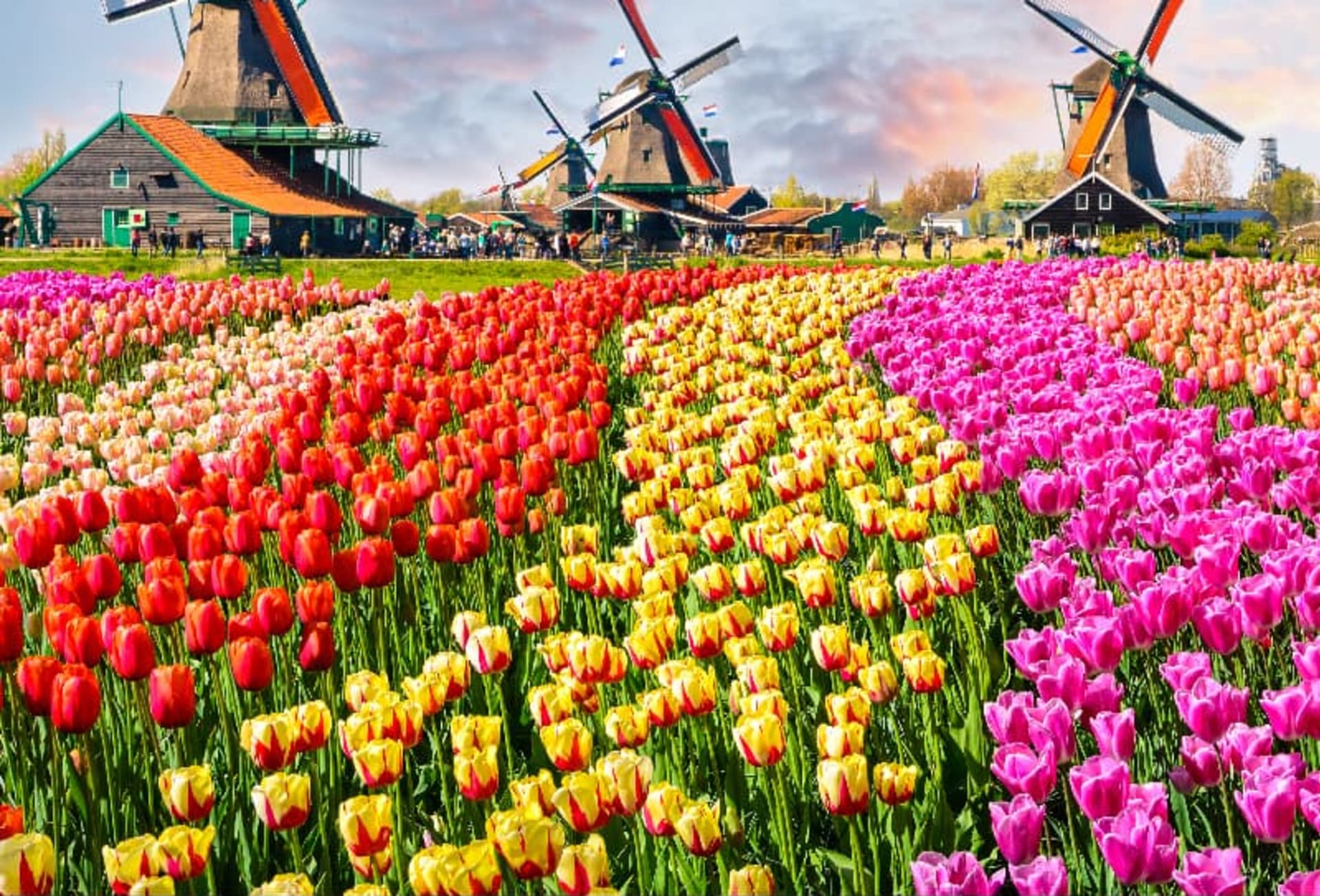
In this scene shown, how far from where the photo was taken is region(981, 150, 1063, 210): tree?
13012 cm

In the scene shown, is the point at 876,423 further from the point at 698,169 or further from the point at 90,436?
the point at 698,169

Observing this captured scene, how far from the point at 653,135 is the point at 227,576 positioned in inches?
2508

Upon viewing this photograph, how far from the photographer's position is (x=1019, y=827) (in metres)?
2.27

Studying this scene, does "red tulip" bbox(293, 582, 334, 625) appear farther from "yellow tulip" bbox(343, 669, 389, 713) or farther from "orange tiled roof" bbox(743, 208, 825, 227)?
"orange tiled roof" bbox(743, 208, 825, 227)

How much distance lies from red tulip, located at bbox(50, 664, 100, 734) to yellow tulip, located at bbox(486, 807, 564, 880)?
1.14 m

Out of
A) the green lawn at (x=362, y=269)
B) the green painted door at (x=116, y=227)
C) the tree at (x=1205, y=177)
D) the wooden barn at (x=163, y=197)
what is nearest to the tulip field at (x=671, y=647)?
the green lawn at (x=362, y=269)

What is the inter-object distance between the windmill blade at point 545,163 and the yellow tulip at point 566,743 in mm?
71358

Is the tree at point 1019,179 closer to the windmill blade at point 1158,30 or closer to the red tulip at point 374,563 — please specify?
the windmill blade at point 1158,30

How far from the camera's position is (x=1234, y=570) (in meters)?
3.45

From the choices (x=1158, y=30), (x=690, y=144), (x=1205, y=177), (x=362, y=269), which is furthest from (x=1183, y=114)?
(x=1205, y=177)

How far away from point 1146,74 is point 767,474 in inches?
2145

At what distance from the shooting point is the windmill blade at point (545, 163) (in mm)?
72750

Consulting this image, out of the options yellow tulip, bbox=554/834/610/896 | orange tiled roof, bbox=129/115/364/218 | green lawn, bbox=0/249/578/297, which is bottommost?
yellow tulip, bbox=554/834/610/896

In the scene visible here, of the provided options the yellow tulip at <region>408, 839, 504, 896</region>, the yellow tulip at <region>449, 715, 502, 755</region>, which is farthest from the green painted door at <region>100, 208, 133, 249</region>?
the yellow tulip at <region>408, 839, 504, 896</region>
